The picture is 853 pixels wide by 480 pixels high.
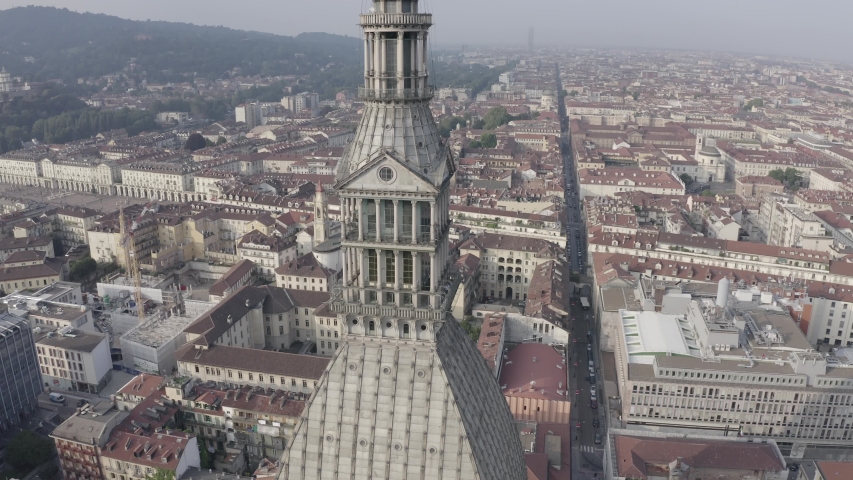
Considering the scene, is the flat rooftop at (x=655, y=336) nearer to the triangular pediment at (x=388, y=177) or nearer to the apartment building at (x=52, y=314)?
the triangular pediment at (x=388, y=177)

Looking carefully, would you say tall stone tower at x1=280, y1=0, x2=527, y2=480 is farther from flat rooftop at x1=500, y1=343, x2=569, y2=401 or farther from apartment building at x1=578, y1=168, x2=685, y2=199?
apartment building at x1=578, y1=168, x2=685, y2=199

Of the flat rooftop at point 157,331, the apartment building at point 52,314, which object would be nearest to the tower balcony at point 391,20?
the flat rooftop at point 157,331

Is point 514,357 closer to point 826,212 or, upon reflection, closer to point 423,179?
point 423,179

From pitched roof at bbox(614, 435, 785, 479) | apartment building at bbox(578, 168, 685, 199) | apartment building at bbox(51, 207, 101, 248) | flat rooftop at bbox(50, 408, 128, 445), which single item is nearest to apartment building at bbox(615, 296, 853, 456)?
pitched roof at bbox(614, 435, 785, 479)

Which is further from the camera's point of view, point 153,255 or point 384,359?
point 153,255

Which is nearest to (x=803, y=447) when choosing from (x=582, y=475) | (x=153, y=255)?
(x=582, y=475)

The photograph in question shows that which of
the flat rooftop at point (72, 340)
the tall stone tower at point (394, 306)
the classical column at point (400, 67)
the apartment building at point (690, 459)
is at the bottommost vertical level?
the apartment building at point (690, 459)
